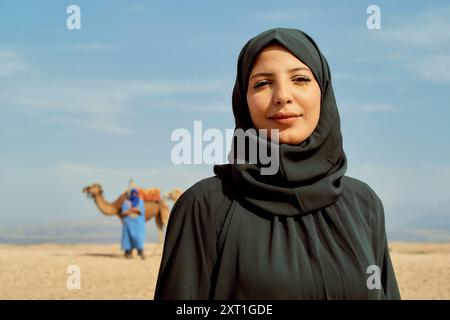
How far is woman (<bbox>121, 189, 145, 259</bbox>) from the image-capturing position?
16.5 metres

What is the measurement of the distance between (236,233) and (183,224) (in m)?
0.22

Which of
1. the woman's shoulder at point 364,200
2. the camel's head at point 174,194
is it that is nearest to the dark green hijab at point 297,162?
the woman's shoulder at point 364,200

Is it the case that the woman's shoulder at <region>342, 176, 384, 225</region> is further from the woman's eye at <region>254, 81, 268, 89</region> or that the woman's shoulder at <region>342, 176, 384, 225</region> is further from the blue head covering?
the blue head covering

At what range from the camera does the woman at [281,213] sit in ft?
8.95

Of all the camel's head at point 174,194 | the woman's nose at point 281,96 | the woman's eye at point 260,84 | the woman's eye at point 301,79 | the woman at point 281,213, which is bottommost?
the woman at point 281,213

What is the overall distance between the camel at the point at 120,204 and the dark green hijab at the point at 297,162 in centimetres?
1608

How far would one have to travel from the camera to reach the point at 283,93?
283 cm

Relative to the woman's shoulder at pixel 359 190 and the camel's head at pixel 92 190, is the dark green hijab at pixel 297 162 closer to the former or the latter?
the woman's shoulder at pixel 359 190

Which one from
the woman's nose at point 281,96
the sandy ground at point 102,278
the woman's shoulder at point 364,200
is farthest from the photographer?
the sandy ground at point 102,278

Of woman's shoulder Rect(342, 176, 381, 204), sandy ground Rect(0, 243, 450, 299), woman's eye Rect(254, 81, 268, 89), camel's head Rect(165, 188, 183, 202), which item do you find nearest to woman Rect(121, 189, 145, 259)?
sandy ground Rect(0, 243, 450, 299)

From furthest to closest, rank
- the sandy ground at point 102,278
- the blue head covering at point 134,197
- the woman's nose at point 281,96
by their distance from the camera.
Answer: the blue head covering at point 134,197 → the sandy ground at point 102,278 → the woman's nose at point 281,96

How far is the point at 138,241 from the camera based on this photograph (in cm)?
1670

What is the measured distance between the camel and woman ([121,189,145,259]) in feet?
7.51
